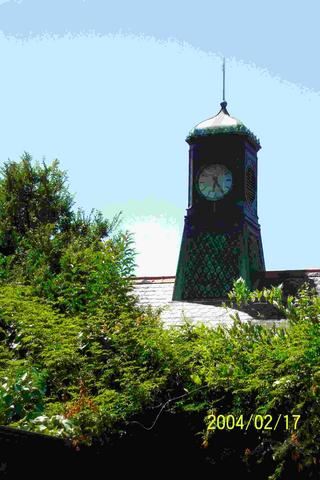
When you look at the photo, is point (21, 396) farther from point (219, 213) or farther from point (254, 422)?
point (219, 213)

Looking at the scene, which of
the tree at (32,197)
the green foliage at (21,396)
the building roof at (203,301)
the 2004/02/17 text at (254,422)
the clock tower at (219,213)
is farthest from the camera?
the tree at (32,197)

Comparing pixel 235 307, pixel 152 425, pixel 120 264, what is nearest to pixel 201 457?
pixel 152 425

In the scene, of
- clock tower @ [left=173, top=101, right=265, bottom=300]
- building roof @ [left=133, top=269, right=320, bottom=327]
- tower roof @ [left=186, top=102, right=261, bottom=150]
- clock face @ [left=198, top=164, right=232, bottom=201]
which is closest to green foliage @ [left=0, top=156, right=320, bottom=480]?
building roof @ [left=133, top=269, right=320, bottom=327]

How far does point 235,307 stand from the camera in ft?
57.4

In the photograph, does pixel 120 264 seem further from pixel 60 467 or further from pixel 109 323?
pixel 60 467

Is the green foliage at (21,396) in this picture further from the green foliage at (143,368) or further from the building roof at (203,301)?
the building roof at (203,301)

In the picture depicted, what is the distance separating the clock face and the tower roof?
65 centimetres

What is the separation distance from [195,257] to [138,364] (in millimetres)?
7928

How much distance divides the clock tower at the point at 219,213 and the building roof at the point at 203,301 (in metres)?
0.37

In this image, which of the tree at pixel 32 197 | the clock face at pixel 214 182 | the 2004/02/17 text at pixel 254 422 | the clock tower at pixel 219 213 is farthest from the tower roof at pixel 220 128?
the 2004/02/17 text at pixel 254 422

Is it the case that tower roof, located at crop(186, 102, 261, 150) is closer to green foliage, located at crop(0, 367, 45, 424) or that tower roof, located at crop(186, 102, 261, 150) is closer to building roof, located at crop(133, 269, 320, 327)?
building roof, located at crop(133, 269, 320, 327)

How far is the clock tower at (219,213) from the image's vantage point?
19.7 meters

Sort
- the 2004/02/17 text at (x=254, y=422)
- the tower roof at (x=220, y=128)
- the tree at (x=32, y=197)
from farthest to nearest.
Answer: the tree at (x=32, y=197) → the tower roof at (x=220, y=128) → the 2004/02/17 text at (x=254, y=422)

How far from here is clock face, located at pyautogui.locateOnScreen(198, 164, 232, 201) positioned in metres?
20.1
